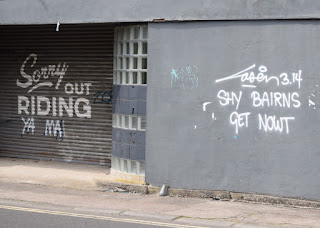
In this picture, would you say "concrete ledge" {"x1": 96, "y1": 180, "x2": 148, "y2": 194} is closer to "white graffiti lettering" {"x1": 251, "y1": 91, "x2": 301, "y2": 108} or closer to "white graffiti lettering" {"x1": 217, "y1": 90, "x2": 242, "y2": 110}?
"white graffiti lettering" {"x1": 217, "y1": 90, "x2": 242, "y2": 110}

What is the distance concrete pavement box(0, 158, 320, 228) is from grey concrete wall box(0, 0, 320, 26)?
3.24 meters

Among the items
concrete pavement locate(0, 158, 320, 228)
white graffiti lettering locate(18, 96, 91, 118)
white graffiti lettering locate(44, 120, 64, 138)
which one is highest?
white graffiti lettering locate(18, 96, 91, 118)

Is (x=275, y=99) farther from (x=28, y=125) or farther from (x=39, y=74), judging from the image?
(x=28, y=125)

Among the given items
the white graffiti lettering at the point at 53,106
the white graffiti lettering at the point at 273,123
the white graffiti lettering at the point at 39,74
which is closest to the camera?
the white graffiti lettering at the point at 273,123

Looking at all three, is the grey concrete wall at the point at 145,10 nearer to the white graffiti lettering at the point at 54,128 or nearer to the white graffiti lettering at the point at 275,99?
the white graffiti lettering at the point at 275,99

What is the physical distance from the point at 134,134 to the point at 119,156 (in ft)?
2.19

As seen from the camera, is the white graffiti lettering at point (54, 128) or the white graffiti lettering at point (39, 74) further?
the white graffiti lettering at point (54, 128)

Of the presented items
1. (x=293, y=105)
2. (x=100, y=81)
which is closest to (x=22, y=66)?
(x=100, y=81)

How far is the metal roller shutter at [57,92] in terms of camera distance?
46.7ft

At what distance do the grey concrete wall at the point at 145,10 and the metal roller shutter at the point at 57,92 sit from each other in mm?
1581

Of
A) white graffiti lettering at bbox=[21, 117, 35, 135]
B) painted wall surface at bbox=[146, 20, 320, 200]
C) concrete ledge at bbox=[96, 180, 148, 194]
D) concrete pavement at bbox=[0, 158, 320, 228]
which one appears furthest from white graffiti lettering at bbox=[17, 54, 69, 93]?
painted wall surface at bbox=[146, 20, 320, 200]

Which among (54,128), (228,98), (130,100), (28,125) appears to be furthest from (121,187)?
(28,125)

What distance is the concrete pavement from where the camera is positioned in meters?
9.30

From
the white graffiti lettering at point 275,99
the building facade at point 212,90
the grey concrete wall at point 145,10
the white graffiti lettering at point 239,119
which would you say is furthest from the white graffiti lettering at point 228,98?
the grey concrete wall at point 145,10
